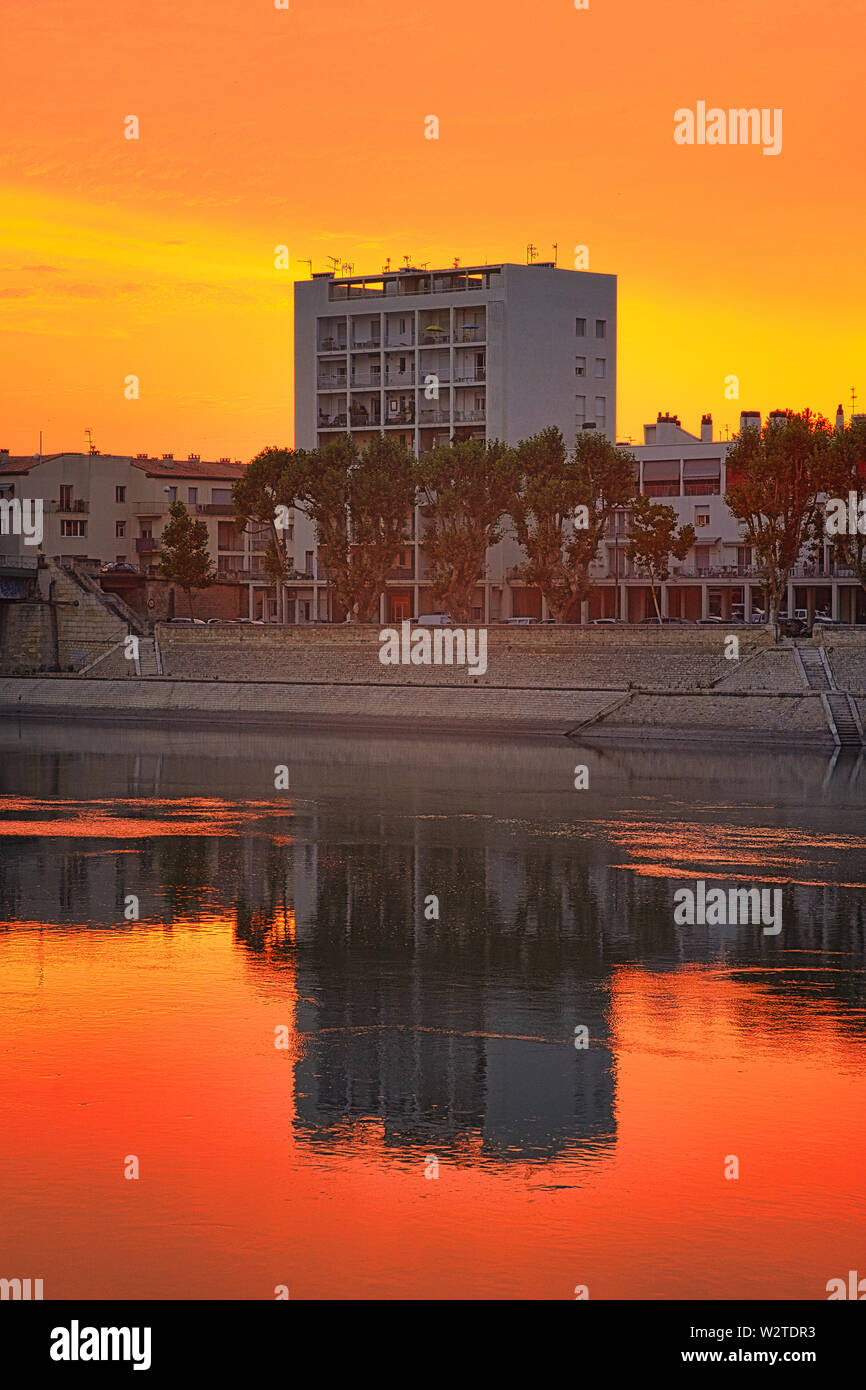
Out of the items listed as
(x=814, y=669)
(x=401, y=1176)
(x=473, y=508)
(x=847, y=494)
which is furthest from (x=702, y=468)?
(x=401, y=1176)

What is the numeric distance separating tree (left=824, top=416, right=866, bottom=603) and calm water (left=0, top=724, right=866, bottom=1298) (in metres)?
38.3

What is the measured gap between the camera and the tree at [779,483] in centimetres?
8275

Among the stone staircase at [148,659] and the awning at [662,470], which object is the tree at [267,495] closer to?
the stone staircase at [148,659]

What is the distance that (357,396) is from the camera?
397 feet

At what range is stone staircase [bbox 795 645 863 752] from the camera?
7056cm

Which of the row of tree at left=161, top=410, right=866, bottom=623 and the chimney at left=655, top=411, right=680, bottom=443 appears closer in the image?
the row of tree at left=161, top=410, right=866, bottom=623

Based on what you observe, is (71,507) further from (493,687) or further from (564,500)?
(493,687)

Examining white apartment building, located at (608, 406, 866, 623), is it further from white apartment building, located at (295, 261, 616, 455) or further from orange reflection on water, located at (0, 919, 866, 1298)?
orange reflection on water, located at (0, 919, 866, 1298)

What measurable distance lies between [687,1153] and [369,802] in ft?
108

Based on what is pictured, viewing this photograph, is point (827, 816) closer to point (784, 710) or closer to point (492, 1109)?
point (784, 710)

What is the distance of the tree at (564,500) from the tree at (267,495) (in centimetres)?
1305

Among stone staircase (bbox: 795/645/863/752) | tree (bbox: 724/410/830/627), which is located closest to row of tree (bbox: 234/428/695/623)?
tree (bbox: 724/410/830/627)

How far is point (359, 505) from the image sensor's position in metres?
98.1

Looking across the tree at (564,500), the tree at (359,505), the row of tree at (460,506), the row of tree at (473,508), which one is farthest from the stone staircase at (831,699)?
the tree at (359,505)
